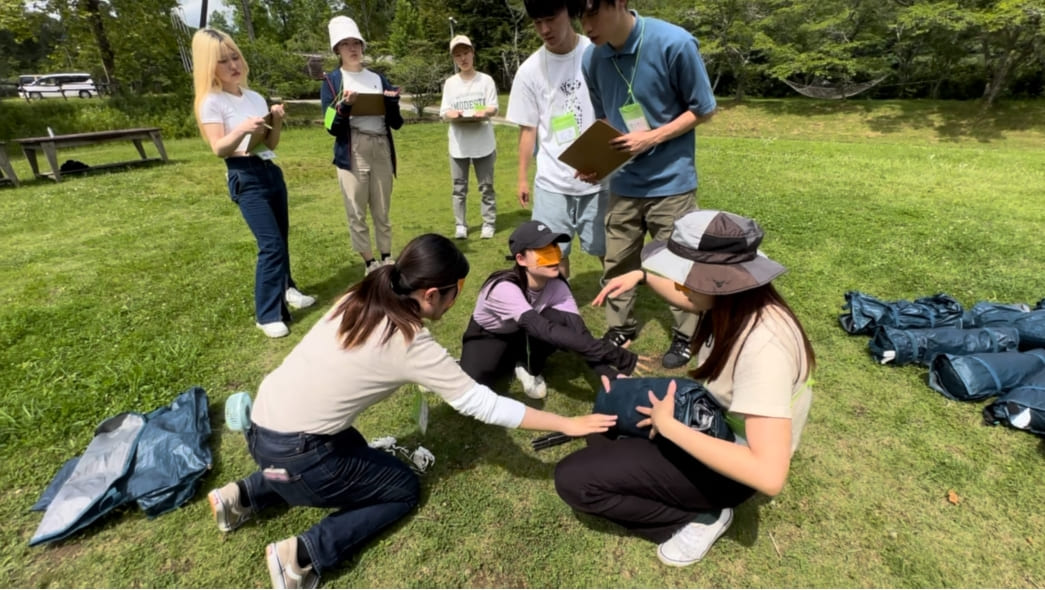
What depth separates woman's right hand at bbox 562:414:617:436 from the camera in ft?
6.12

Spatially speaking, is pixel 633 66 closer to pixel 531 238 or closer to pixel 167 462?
pixel 531 238

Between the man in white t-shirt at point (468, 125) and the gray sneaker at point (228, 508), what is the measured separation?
3.96 metres

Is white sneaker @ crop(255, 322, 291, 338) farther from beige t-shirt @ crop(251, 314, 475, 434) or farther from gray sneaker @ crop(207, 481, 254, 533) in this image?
beige t-shirt @ crop(251, 314, 475, 434)

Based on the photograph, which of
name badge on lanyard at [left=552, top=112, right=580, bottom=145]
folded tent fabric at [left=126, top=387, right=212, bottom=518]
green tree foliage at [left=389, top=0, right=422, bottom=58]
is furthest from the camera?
green tree foliage at [left=389, top=0, right=422, bottom=58]

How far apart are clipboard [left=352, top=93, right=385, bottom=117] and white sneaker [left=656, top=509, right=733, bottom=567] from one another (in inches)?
151

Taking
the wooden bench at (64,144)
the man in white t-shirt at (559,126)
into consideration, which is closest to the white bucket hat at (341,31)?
the man in white t-shirt at (559,126)

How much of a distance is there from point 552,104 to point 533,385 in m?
1.89

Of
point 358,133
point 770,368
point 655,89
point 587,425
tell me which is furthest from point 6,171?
point 770,368

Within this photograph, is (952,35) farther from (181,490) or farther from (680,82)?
(181,490)

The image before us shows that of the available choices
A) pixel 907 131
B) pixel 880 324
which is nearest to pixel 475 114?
pixel 880 324

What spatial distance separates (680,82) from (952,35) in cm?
2281

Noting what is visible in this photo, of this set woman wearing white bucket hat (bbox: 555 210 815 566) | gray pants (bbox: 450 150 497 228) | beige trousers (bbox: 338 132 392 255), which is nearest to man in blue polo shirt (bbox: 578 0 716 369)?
woman wearing white bucket hat (bbox: 555 210 815 566)

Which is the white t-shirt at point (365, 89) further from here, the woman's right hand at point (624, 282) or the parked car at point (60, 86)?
the parked car at point (60, 86)

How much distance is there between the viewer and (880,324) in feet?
10.8
